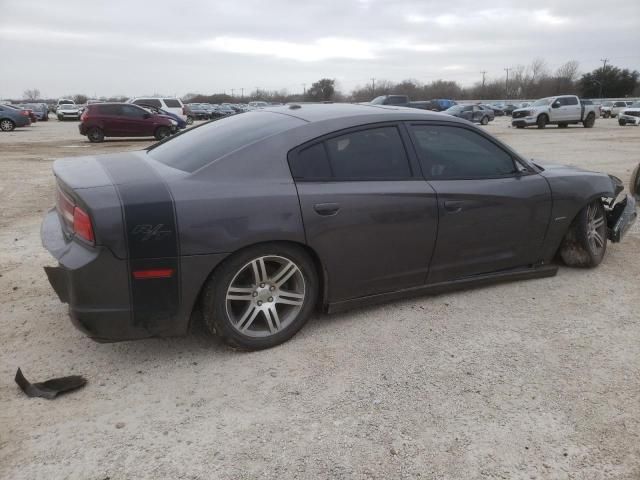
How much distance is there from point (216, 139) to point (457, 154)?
179 cm

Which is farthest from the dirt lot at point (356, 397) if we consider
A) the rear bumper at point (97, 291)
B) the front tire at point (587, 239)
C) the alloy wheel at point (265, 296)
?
the front tire at point (587, 239)

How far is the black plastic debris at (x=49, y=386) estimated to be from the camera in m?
2.75

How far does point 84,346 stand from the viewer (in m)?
3.26

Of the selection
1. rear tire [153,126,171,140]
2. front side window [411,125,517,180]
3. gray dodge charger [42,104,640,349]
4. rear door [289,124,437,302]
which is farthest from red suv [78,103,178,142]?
rear door [289,124,437,302]

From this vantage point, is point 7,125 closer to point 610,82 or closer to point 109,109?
point 109,109

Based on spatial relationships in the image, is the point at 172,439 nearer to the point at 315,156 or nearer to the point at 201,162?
the point at 201,162

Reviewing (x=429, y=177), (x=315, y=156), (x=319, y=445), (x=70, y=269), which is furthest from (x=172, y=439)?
(x=429, y=177)

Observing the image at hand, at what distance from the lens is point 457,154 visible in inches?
154

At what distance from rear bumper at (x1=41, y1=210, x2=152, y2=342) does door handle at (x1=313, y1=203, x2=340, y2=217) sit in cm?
118

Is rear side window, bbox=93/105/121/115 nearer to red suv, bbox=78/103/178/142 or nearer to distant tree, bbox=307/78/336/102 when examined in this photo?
red suv, bbox=78/103/178/142

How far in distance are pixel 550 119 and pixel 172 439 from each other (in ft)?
102

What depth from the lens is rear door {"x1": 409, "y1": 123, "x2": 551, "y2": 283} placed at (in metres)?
3.75

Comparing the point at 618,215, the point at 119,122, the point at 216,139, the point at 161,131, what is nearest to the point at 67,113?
the point at 119,122

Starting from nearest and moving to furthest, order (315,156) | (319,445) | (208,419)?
(319,445) < (208,419) < (315,156)
